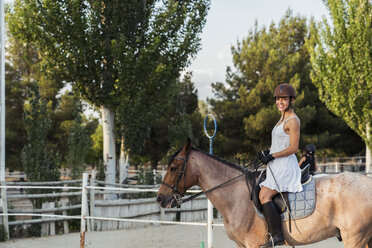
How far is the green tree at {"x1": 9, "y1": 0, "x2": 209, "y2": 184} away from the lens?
1546 centimetres

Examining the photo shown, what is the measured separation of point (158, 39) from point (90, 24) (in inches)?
110

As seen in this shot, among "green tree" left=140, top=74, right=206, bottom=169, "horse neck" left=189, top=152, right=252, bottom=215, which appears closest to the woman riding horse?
"horse neck" left=189, top=152, right=252, bottom=215

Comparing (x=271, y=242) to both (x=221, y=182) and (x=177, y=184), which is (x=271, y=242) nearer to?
(x=221, y=182)

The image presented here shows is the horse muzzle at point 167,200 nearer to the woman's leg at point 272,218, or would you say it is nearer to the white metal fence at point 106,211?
the woman's leg at point 272,218

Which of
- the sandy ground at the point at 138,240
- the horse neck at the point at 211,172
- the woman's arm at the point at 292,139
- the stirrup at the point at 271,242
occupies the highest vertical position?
the woman's arm at the point at 292,139

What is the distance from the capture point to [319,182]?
4.34 m

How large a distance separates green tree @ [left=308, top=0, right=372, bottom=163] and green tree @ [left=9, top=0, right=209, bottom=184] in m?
9.54

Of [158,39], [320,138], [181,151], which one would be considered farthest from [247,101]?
[181,151]

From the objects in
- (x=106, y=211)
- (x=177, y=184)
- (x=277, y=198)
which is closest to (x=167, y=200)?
(x=177, y=184)

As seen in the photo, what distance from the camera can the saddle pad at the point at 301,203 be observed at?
4184 millimetres

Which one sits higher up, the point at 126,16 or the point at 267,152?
the point at 126,16

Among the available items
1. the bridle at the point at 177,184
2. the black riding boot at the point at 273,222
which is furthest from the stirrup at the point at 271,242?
the bridle at the point at 177,184

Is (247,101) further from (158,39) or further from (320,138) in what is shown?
(158,39)

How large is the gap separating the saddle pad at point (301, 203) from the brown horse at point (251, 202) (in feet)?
0.18
